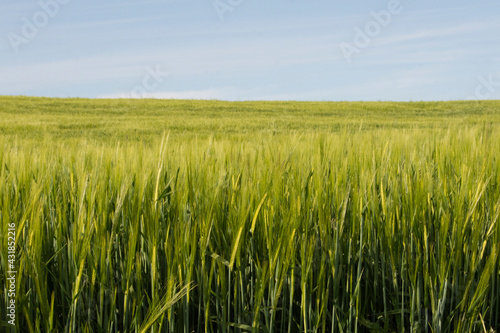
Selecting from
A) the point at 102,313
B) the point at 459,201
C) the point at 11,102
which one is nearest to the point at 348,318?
the point at 459,201

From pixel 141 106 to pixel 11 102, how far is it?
3951 millimetres

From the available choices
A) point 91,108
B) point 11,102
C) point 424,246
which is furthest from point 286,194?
point 11,102

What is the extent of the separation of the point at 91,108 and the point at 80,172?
1139 centimetres

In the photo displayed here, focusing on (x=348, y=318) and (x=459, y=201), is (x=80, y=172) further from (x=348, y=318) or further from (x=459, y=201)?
(x=459, y=201)

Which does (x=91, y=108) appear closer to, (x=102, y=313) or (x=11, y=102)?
(x=11, y=102)

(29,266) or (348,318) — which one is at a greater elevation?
Answer: (29,266)

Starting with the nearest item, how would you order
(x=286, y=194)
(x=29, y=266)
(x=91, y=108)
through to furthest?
(x=29, y=266), (x=286, y=194), (x=91, y=108)

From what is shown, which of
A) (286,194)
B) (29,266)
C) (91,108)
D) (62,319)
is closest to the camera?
(29,266)

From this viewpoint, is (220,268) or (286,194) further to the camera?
(286,194)

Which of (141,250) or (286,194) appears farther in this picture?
(286,194)

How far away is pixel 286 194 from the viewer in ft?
3.33

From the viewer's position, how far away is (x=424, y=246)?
3.13 feet

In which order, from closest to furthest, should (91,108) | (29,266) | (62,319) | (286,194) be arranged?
(29,266)
(62,319)
(286,194)
(91,108)

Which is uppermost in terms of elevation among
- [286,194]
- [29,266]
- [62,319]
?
[286,194]
